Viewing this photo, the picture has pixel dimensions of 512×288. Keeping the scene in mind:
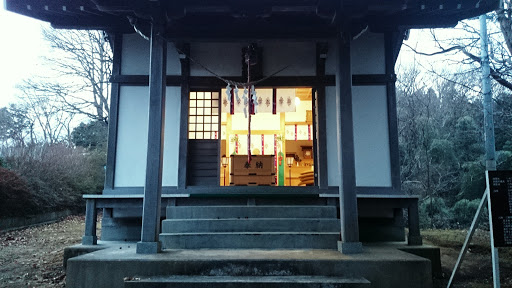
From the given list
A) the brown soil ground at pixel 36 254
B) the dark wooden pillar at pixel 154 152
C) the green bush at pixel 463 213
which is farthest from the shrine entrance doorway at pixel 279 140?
the green bush at pixel 463 213

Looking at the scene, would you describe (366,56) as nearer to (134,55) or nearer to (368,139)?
(368,139)

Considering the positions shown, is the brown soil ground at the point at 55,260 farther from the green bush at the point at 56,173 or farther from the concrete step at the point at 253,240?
the green bush at the point at 56,173

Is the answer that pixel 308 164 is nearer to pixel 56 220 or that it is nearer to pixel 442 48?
pixel 442 48

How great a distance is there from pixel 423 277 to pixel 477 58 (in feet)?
17.2

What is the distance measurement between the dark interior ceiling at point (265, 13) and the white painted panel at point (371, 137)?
1629 millimetres

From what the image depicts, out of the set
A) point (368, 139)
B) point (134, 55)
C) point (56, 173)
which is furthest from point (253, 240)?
point (56, 173)

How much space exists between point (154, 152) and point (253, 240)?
2.13 meters

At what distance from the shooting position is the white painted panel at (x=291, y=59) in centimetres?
771

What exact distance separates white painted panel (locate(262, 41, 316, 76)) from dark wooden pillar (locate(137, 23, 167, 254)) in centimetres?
285

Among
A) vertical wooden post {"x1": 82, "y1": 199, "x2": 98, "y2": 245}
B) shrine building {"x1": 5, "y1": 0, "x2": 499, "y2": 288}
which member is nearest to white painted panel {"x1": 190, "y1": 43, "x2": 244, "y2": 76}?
shrine building {"x1": 5, "y1": 0, "x2": 499, "y2": 288}

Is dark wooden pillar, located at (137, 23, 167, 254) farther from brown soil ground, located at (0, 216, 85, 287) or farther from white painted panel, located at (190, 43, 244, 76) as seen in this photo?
white painted panel, located at (190, 43, 244, 76)

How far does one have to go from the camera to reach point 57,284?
5.72m

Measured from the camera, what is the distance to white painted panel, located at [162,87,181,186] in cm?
742

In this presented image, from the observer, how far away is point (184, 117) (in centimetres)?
756
